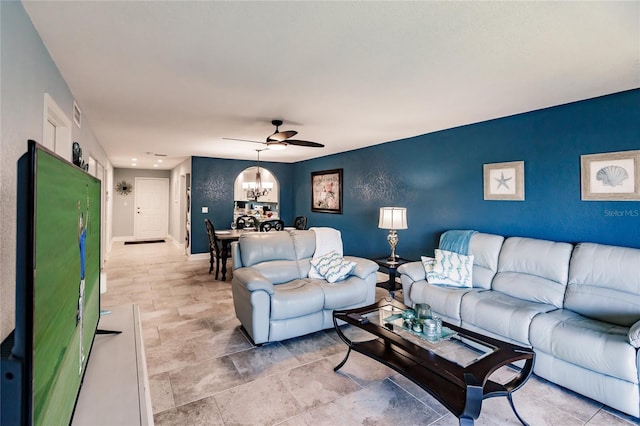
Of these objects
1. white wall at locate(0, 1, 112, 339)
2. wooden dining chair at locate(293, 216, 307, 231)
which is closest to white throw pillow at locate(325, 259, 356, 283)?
white wall at locate(0, 1, 112, 339)

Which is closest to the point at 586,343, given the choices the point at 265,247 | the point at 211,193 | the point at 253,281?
the point at 253,281

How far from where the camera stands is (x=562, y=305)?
282cm

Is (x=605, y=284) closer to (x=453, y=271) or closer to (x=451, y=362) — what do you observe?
(x=453, y=271)

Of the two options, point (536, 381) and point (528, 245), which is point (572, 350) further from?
point (528, 245)

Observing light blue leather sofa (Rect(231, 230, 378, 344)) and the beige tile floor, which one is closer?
the beige tile floor

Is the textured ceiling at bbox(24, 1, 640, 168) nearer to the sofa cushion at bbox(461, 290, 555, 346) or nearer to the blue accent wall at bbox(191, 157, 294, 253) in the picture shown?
the sofa cushion at bbox(461, 290, 555, 346)

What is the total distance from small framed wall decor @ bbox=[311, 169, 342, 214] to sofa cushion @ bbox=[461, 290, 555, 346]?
13.0 ft

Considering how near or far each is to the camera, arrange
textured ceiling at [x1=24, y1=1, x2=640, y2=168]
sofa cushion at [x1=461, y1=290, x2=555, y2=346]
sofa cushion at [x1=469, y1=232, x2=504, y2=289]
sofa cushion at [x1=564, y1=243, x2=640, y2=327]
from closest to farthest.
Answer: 1. textured ceiling at [x1=24, y1=1, x2=640, y2=168]
2. sofa cushion at [x1=564, y1=243, x2=640, y2=327]
3. sofa cushion at [x1=461, y1=290, x2=555, y2=346]
4. sofa cushion at [x1=469, y1=232, x2=504, y2=289]

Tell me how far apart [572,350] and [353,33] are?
104 inches

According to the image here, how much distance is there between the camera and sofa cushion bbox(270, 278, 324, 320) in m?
2.98

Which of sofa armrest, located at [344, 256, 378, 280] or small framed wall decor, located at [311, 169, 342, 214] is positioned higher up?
small framed wall decor, located at [311, 169, 342, 214]

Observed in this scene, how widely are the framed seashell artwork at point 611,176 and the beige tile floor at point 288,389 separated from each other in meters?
1.84

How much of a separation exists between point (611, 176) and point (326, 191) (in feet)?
16.3

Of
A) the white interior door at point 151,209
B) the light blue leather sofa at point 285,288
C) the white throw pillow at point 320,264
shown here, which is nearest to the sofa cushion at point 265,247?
the light blue leather sofa at point 285,288
